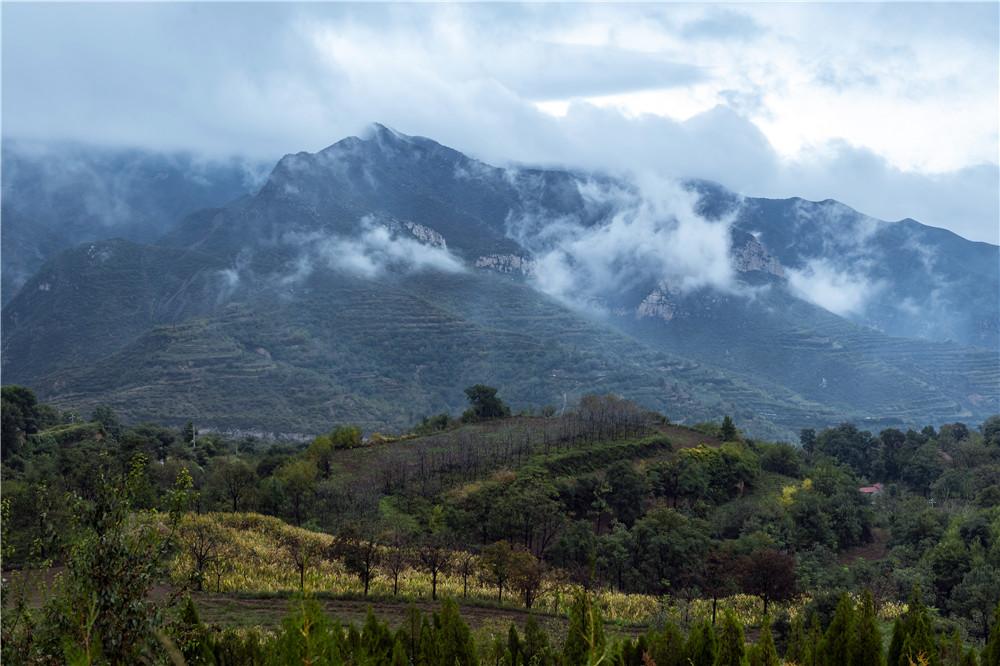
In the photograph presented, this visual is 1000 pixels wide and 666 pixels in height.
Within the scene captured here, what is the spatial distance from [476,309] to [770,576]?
108383 millimetres

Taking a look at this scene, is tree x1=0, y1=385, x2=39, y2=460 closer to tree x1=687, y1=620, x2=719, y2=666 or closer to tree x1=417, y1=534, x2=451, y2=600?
tree x1=417, y1=534, x2=451, y2=600

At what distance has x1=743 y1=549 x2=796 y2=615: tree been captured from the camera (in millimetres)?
30234

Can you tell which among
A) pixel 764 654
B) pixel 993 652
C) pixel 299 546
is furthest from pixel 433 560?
pixel 993 652

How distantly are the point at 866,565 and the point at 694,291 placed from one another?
128547 millimetres

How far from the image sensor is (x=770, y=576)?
30266mm

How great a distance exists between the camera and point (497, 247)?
162 meters

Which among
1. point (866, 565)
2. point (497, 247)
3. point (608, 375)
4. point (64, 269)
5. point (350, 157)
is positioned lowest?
point (866, 565)

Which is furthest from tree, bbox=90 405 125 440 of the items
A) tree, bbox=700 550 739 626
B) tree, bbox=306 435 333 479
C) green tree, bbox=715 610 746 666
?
green tree, bbox=715 610 746 666

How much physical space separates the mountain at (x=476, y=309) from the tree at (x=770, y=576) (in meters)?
70.6

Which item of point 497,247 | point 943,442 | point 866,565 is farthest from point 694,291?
point 866,565

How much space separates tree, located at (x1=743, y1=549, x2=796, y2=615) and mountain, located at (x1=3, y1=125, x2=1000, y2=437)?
232ft

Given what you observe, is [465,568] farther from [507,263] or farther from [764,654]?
[507,263]

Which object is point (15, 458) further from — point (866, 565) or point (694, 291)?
point (694, 291)

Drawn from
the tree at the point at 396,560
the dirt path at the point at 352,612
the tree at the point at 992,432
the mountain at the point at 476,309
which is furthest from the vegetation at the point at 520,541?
the mountain at the point at 476,309
